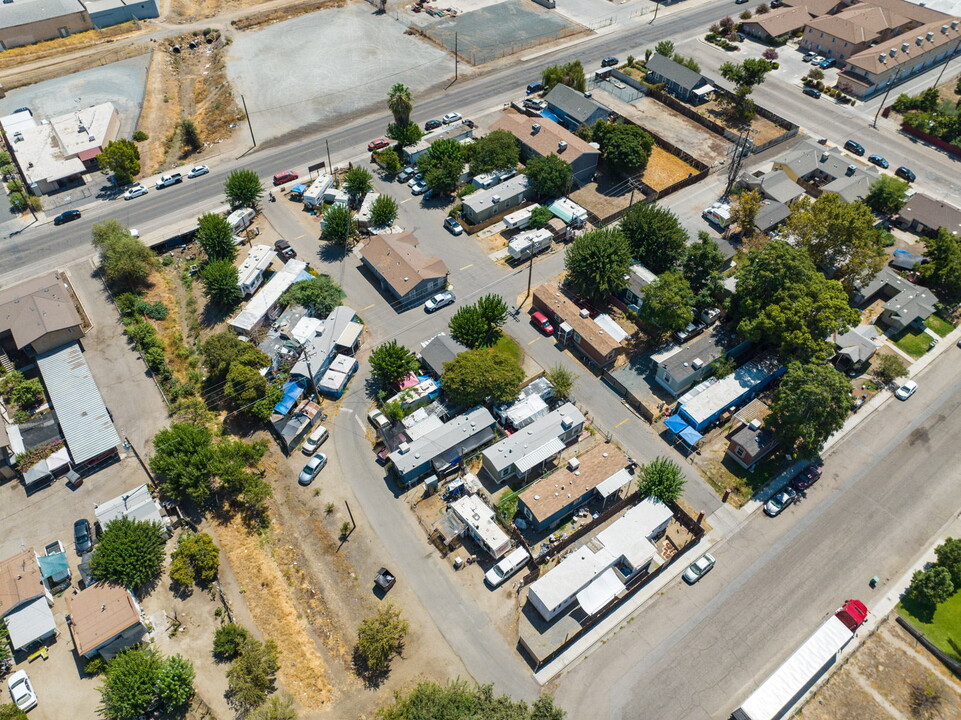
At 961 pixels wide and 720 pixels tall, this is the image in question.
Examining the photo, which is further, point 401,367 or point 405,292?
point 405,292

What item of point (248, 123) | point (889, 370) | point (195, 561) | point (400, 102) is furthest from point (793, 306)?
point (248, 123)

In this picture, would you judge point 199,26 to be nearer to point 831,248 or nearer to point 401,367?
point 401,367

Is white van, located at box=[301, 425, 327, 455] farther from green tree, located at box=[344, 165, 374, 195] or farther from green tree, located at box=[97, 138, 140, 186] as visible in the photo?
green tree, located at box=[97, 138, 140, 186]

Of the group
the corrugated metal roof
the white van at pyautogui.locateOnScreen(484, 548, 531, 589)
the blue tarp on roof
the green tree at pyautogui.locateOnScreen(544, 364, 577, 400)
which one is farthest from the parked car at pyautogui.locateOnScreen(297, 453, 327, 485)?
the green tree at pyautogui.locateOnScreen(544, 364, 577, 400)

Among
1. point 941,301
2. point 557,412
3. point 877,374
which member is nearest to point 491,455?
point 557,412

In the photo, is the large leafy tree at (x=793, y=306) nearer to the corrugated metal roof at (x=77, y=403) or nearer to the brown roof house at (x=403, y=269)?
the brown roof house at (x=403, y=269)

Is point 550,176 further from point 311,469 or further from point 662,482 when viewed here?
point 311,469
